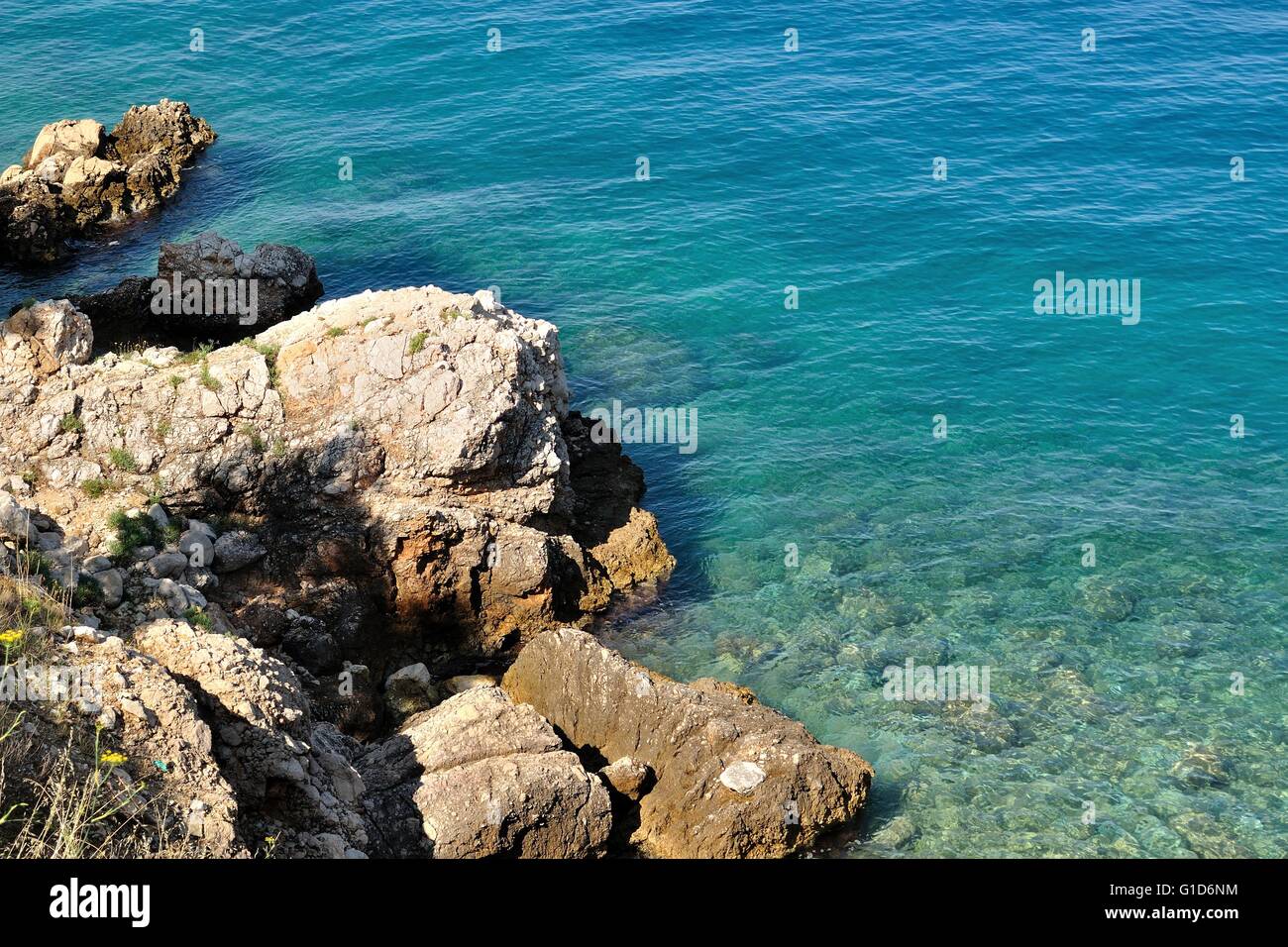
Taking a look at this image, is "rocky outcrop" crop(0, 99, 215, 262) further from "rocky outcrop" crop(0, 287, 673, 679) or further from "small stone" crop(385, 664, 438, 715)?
"small stone" crop(385, 664, 438, 715)

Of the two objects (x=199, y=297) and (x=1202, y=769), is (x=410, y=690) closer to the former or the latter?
(x=1202, y=769)

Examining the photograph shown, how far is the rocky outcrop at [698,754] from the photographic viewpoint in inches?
758

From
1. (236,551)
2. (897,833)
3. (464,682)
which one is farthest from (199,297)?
(897,833)

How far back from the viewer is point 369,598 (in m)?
23.9

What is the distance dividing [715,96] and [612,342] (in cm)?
2036

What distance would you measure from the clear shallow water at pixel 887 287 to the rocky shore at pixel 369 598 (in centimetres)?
272

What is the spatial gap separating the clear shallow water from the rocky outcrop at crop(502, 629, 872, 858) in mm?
1572

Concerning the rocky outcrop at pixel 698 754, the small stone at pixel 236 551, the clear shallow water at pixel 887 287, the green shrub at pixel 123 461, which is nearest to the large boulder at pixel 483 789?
the rocky outcrop at pixel 698 754

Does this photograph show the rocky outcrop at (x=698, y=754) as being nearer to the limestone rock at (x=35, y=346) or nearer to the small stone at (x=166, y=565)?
the small stone at (x=166, y=565)

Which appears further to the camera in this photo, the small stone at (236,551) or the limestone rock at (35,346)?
the limestone rock at (35,346)

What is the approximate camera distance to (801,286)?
40000 mm

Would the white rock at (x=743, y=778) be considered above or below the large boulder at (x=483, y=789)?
below
